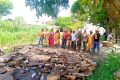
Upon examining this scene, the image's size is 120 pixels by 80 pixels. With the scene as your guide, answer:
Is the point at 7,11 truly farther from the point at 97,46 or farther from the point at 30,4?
the point at 30,4

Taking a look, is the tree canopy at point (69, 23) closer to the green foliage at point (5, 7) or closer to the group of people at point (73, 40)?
the group of people at point (73, 40)

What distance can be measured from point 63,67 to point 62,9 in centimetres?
378

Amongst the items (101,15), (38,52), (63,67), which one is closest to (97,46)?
(38,52)

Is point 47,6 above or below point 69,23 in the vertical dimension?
below

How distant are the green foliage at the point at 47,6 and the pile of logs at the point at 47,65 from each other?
3.16 metres

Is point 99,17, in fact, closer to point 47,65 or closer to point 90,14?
point 90,14

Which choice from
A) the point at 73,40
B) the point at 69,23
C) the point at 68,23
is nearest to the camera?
the point at 73,40

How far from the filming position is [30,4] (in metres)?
13.1

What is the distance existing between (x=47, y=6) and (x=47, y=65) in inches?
170

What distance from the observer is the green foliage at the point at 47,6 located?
1311cm

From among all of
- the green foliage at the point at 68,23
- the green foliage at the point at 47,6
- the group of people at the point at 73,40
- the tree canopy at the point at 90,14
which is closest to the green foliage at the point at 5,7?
the green foliage at the point at 68,23

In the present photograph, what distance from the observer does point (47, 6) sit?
1370cm

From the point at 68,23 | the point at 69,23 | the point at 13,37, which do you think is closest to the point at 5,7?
the point at 68,23

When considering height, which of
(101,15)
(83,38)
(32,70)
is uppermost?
(101,15)
